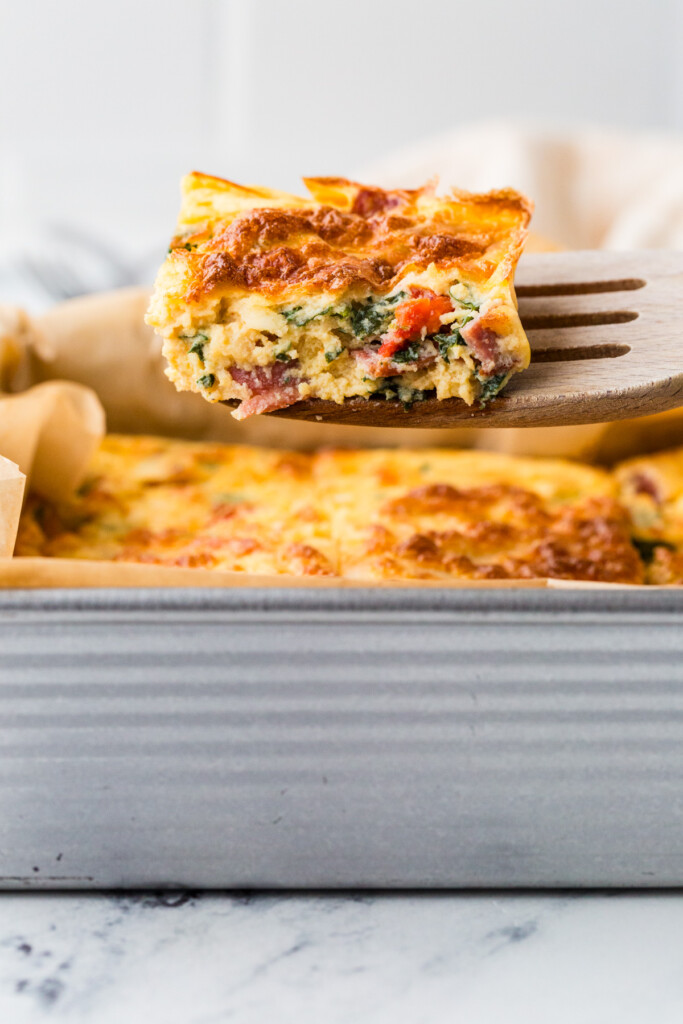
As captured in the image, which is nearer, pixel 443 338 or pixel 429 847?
pixel 429 847

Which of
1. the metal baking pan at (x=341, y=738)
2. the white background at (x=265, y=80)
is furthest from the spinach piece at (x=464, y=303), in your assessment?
the white background at (x=265, y=80)

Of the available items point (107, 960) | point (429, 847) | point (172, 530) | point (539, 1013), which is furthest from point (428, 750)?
point (172, 530)

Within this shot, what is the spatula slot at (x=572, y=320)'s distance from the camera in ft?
5.81

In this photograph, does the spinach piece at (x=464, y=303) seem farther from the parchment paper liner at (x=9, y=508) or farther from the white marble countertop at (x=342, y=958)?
the white marble countertop at (x=342, y=958)

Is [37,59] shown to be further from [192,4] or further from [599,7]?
[599,7]

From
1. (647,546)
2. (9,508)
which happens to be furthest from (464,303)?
(647,546)

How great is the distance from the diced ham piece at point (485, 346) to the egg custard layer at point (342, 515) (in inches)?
15.1

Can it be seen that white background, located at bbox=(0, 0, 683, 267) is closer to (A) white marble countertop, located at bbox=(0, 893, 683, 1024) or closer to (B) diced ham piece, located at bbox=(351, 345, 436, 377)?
(B) diced ham piece, located at bbox=(351, 345, 436, 377)

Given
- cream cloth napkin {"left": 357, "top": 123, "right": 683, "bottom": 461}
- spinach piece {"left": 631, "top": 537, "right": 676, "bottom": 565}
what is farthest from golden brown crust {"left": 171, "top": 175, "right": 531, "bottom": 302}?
cream cloth napkin {"left": 357, "top": 123, "right": 683, "bottom": 461}

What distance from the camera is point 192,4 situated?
7074 mm

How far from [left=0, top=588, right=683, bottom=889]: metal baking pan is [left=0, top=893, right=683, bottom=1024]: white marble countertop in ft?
0.12

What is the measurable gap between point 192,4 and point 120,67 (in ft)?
2.16

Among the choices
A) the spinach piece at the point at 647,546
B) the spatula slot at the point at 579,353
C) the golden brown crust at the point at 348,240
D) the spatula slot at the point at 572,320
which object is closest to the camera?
the golden brown crust at the point at 348,240

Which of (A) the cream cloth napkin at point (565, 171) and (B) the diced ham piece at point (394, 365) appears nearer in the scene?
(B) the diced ham piece at point (394, 365)
